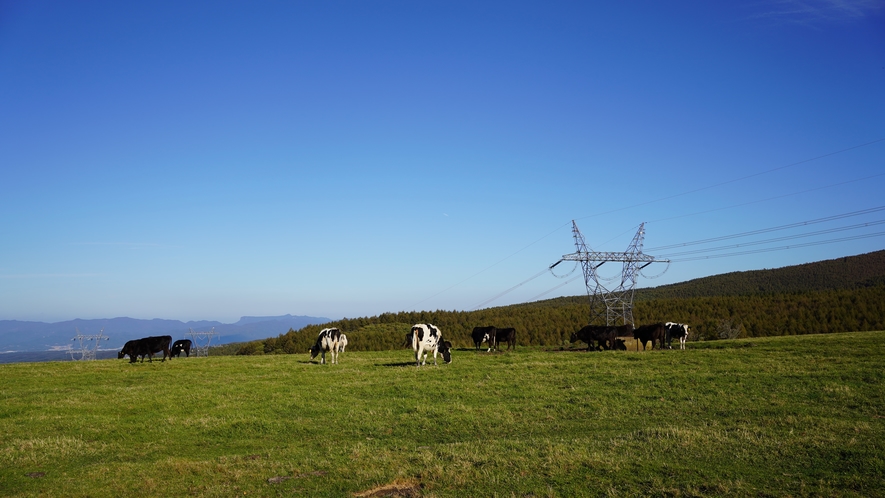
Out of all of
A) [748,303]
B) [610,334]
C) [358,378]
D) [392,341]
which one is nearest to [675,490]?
[358,378]

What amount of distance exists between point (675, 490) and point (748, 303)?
7611cm

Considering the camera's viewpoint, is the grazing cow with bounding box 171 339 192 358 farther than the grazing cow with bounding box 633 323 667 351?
Yes

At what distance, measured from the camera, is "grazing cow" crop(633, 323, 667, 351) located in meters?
37.0

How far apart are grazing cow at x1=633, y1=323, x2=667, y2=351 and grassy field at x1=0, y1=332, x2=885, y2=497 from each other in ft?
37.2

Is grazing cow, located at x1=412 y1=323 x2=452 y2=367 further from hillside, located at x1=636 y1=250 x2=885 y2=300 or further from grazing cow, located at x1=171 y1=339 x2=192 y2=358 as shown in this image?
hillside, located at x1=636 y1=250 x2=885 y2=300

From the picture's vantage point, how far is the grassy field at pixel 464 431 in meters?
9.55

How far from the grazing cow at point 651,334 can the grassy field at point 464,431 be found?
1134cm

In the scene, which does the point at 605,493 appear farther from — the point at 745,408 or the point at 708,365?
the point at 708,365

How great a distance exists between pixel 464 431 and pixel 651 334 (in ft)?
86.9

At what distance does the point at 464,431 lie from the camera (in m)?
14.2

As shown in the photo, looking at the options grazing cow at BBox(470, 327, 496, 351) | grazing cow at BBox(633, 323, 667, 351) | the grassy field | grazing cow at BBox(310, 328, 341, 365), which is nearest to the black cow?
grazing cow at BBox(633, 323, 667, 351)

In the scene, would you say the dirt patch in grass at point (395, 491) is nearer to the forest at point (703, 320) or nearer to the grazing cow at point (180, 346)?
the grazing cow at point (180, 346)

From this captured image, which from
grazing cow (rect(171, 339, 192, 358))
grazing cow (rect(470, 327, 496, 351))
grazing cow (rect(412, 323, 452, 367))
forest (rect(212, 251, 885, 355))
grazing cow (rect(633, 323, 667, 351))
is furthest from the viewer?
forest (rect(212, 251, 885, 355))

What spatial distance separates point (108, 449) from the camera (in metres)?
A: 13.0
